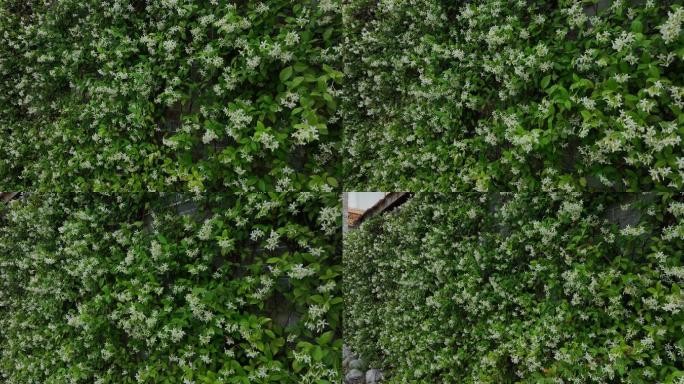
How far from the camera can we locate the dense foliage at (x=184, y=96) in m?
2.68

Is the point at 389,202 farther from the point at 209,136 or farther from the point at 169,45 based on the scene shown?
the point at 169,45

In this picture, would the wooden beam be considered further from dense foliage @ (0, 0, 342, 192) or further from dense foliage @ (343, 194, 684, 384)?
dense foliage @ (0, 0, 342, 192)

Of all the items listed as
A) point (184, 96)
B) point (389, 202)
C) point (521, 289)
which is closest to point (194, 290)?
point (184, 96)

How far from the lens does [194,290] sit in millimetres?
2604

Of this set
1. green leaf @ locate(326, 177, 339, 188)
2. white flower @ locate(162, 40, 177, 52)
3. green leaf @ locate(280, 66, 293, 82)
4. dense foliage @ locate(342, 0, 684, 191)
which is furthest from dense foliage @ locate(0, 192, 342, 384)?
white flower @ locate(162, 40, 177, 52)

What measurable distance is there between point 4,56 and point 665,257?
4.65 m

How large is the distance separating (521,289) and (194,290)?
148 cm

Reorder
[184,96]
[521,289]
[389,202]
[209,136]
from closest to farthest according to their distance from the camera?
[521,289], [209,136], [184,96], [389,202]

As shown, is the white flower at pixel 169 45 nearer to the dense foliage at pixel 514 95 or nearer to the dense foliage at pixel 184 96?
the dense foliage at pixel 184 96

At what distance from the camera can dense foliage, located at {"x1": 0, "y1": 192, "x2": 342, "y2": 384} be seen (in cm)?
246

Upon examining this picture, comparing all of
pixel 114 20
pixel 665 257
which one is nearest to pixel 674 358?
pixel 665 257

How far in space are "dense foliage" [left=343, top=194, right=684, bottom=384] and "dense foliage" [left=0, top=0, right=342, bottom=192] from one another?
25.2 inches

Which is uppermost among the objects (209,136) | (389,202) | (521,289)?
(209,136)

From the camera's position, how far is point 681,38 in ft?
6.51
